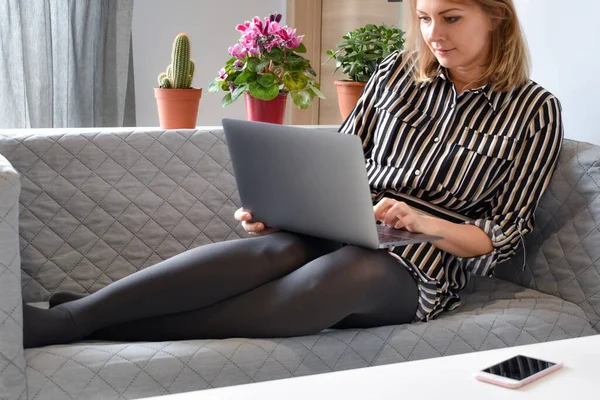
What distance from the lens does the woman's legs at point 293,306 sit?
1.54m

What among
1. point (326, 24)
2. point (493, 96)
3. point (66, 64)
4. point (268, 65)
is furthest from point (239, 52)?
point (326, 24)

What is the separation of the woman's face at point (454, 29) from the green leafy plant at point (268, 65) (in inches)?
18.7

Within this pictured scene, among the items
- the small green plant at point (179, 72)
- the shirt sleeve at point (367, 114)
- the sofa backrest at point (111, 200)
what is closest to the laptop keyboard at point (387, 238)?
the shirt sleeve at point (367, 114)

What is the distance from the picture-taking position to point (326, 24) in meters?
3.77

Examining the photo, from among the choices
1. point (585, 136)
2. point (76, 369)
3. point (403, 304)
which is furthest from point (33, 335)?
point (585, 136)

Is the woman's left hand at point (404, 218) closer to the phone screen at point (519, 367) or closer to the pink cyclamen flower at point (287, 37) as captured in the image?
the phone screen at point (519, 367)

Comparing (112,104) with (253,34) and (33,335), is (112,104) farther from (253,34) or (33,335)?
(33,335)

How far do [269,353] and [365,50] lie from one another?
1092mm

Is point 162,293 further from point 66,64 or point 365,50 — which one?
point 66,64

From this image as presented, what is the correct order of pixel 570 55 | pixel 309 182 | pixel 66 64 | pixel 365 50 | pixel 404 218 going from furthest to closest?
pixel 66 64
pixel 365 50
pixel 570 55
pixel 404 218
pixel 309 182

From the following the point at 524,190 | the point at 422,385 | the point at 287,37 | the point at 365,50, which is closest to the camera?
the point at 422,385

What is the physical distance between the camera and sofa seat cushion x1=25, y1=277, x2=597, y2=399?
1417mm

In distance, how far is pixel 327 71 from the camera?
3.81 metres

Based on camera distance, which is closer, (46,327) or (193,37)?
(46,327)
